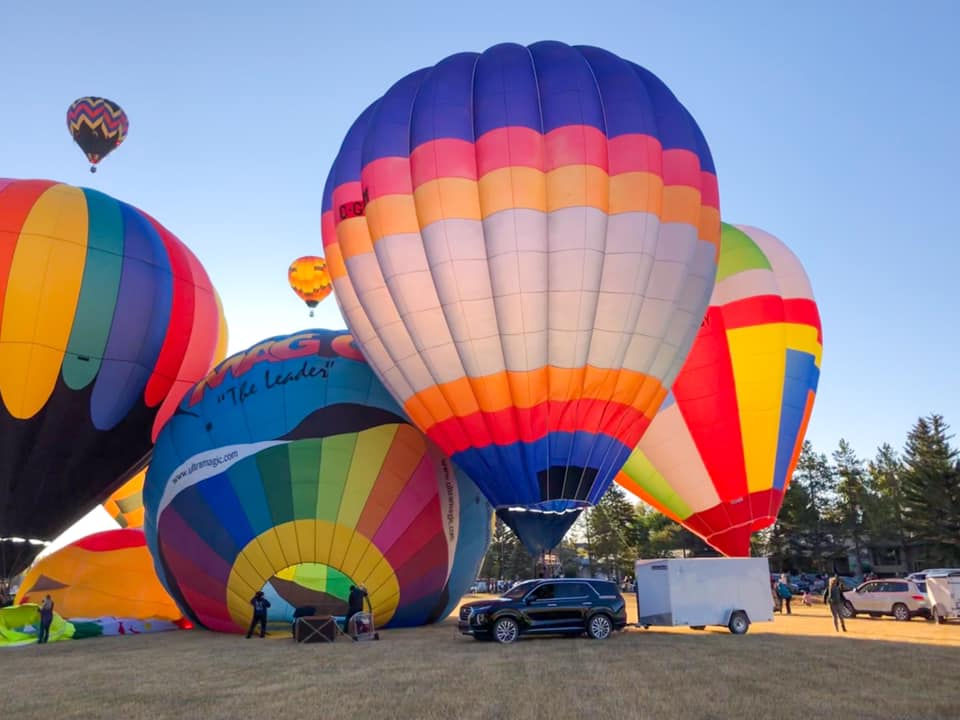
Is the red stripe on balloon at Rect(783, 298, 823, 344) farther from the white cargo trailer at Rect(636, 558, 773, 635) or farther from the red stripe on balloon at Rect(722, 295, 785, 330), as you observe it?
the white cargo trailer at Rect(636, 558, 773, 635)

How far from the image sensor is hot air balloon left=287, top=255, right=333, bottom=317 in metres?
28.9

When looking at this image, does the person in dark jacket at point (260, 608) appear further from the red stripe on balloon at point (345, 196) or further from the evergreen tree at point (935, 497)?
the evergreen tree at point (935, 497)

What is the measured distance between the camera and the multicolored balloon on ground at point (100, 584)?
19.3 meters

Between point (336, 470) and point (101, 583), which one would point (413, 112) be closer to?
point (336, 470)

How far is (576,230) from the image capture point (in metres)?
14.4

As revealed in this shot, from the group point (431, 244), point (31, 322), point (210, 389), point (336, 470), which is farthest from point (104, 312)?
point (431, 244)

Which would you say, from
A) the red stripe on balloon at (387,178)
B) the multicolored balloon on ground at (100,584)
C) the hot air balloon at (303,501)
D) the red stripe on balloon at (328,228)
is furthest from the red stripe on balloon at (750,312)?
the multicolored balloon on ground at (100,584)

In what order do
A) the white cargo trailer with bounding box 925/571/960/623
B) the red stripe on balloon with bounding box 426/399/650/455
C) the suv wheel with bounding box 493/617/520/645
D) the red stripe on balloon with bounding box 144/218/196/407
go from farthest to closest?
the white cargo trailer with bounding box 925/571/960/623, the red stripe on balloon with bounding box 144/218/196/407, the red stripe on balloon with bounding box 426/399/650/455, the suv wheel with bounding box 493/617/520/645

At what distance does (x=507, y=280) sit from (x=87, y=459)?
1058 cm

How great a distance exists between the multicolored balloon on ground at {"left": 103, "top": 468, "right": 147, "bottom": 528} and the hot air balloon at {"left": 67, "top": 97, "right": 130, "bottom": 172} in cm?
1124

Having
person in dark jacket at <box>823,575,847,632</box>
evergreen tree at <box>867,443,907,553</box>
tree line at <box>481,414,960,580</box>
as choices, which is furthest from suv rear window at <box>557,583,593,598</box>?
evergreen tree at <box>867,443,907,553</box>

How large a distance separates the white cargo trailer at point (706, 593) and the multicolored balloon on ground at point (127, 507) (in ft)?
53.3

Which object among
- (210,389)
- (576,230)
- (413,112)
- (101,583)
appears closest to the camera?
(576,230)

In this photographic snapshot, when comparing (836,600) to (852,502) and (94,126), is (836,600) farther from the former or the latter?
(852,502)
